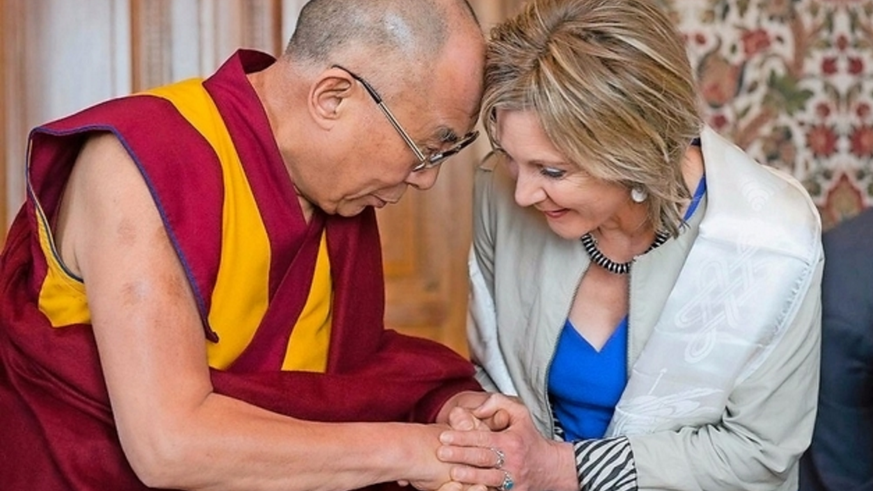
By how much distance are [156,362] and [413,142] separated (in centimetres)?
44

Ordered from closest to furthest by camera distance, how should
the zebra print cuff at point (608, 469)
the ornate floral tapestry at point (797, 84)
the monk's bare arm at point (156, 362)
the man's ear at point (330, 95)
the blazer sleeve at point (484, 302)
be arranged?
the monk's bare arm at point (156, 362)
the man's ear at point (330, 95)
the zebra print cuff at point (608, 469)
the blazer sleeve at point (484, 302)
the ornate floral tapestry at point (797, 84)

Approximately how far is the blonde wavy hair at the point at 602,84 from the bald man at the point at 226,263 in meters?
0.06

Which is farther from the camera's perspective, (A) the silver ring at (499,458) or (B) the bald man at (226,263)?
(A) the silver ring at (499,458)

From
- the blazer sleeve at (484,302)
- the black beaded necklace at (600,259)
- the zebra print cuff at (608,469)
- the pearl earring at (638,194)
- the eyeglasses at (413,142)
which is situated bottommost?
the zebra print cuff at (608,469)

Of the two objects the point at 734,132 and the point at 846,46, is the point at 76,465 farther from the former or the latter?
the point at 846,46

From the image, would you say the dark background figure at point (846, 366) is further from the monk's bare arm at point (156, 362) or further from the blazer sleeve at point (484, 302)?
the monk's bare arm at point (156, 362)

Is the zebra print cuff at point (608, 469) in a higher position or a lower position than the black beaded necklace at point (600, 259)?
lower

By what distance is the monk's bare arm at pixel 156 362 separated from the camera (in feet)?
4.48

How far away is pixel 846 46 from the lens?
109 inches

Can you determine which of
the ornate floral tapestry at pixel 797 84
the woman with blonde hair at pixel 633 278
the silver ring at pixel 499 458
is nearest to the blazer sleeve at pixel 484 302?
the woman with blonde hair at pixel 633 278

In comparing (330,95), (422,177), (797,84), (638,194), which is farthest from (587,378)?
(797,84)

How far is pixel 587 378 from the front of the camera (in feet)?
5.95

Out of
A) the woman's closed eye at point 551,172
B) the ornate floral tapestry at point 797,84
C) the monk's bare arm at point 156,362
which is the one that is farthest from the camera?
the ornate floral tapestry at point 797,84

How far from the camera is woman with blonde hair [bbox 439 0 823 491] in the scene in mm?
1584
